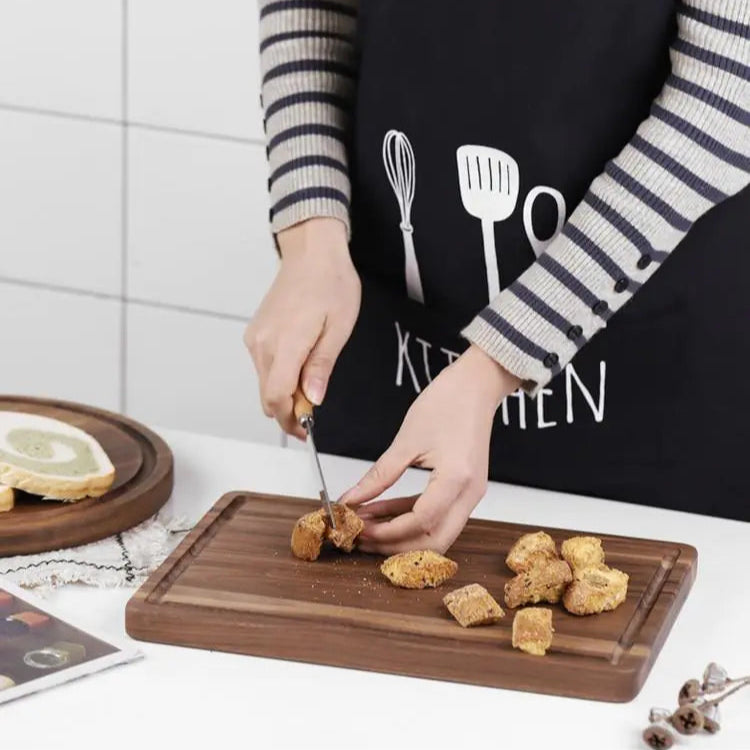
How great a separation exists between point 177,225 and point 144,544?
1239 mm

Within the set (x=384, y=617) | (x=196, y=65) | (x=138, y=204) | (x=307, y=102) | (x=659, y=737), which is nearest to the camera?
(x=659, y=737)

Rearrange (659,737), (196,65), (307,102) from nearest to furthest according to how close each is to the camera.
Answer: (659,737)
(307,102)
(196,65)

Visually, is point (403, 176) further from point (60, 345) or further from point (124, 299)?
point (60, 345)

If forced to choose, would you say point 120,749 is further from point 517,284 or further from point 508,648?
point 517,284

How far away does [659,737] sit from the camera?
3.06ft

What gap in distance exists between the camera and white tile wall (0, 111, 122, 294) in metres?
2.42

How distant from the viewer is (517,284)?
123cm

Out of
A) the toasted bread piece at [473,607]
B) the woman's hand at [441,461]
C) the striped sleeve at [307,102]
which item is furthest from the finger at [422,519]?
the striped sleeve at [307,102]

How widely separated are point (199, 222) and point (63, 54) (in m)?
0.34

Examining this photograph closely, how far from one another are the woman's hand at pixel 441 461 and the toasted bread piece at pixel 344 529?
1cm

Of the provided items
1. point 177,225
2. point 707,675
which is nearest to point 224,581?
point 707,675

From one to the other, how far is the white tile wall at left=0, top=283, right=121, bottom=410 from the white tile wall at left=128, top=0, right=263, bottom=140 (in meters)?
0.36

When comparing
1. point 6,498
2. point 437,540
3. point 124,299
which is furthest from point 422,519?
point 124,299

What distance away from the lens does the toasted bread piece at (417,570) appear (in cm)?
109
